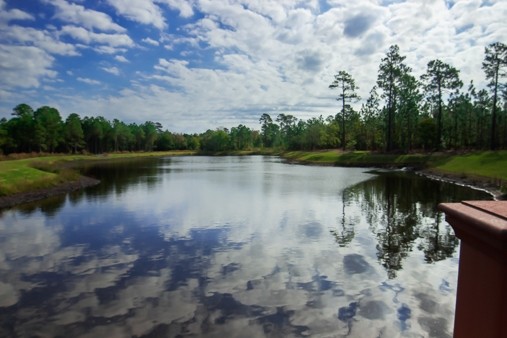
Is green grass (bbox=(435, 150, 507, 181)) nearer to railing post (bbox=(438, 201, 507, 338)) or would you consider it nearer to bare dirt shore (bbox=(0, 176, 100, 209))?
railing post (bbox=(438, 201, 507, 338))

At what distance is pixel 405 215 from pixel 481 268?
76.2 feet

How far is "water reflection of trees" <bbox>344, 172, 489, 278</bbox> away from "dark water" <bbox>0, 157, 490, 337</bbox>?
13 centimetres

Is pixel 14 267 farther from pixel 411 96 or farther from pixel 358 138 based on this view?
pixel 358 138

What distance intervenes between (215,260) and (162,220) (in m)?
8.98

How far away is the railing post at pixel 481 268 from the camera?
2.09m

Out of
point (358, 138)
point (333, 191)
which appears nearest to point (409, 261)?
point (333, 191)

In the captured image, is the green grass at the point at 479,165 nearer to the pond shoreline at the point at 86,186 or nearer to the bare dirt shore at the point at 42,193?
the pond shoreline at the point at 86,186

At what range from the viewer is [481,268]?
227cm

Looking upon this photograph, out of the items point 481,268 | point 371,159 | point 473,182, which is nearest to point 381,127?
point 371,159

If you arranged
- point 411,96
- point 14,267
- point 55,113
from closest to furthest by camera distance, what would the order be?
1. point 14,267
2. point 411,96
3. point 55,113

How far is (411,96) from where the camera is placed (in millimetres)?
72562

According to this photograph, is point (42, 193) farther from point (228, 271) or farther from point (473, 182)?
point (473, 182)

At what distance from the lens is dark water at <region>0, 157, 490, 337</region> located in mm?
9784

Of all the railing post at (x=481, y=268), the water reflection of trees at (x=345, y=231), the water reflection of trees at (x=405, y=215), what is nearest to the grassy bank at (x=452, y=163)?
the water reflection of trees at (x=405, y=215)
